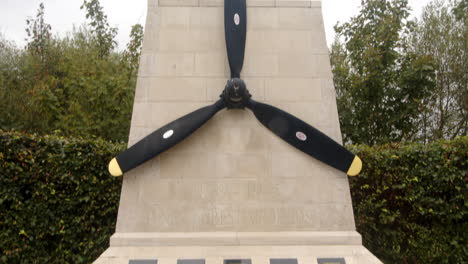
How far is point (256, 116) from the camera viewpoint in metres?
5.62

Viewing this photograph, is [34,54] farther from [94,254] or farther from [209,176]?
[209,176]

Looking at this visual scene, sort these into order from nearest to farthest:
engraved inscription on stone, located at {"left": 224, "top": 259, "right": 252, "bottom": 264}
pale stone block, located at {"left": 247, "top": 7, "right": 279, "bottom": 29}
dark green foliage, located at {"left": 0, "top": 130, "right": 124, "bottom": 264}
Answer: engraved inscription on stone, located at {"left": 224, "top": 259, "right": 252, "bottom": 264}
pale stone block, located at {"left": 247, "top": 7, "right": 279, "bottom": 29}
dark green foliage, located at {"left": 0, "top": 130, "right": 124, "bottom": 264}

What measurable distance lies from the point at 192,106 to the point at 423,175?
183 inches

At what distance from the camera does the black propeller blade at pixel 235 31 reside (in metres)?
5.69

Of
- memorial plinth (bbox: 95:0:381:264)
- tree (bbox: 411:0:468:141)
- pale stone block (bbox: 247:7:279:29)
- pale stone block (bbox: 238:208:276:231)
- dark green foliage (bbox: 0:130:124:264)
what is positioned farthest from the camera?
tree (bbox: 411:0:468:141)

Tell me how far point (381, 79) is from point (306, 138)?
7584mm

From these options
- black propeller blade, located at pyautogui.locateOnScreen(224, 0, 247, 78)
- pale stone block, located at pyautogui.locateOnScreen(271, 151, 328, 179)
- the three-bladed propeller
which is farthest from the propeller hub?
pale stone block, located at pyautogui.locateOnScreen(271, 151, 328, 179)

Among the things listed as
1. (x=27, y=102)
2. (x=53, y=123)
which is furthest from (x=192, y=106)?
(x=27, y=102)

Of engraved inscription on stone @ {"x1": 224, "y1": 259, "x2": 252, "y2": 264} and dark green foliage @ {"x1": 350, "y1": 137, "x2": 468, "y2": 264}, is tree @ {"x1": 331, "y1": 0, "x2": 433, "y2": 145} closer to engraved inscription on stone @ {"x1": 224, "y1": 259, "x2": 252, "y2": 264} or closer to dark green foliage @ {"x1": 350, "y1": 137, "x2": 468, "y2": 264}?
dark green foliage @ {"x1": 350, "y1": 137, "x2": 468, "y2": 264}

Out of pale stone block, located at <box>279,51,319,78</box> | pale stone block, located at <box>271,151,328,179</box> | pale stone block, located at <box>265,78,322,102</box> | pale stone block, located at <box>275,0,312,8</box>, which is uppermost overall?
pale stone block, located at <box>275,0,312,8</box>

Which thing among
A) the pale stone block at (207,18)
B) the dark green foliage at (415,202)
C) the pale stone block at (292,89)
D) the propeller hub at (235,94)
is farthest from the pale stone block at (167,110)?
the dark green foliage at (415,202)

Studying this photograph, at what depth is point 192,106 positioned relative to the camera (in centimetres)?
570

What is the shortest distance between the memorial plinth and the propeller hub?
183 mm

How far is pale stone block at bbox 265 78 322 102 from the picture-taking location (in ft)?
19.1
